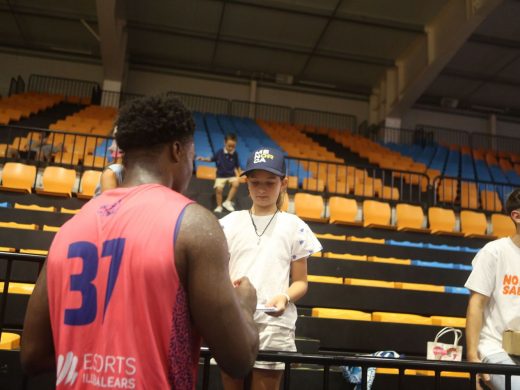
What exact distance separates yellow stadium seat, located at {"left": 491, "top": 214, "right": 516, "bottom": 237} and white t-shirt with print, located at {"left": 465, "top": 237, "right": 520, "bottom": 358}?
638cm

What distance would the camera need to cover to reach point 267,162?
2199mm

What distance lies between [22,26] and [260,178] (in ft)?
49.9

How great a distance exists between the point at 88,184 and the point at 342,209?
3977 mm

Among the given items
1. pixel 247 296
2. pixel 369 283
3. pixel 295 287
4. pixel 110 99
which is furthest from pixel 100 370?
pixel 110 99

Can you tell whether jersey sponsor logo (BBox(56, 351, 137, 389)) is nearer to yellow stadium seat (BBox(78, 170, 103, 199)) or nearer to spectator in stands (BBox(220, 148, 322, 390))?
spectator in stands (BBox(220, 148, 322, 390))

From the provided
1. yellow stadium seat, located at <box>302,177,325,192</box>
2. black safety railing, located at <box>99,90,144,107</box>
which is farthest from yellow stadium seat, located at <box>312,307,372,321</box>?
black safety railing, located at <box>99,90,144,107</box>

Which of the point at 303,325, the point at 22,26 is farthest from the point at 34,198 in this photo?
the point at 22,26

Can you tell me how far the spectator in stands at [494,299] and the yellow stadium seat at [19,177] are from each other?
21.4 ft

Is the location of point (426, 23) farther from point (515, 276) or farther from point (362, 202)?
point (515, 276)

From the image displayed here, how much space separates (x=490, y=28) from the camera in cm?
1241

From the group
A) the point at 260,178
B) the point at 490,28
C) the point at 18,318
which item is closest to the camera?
the point at 260,178

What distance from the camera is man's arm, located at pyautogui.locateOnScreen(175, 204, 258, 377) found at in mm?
1058

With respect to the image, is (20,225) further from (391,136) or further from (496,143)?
(496,143)

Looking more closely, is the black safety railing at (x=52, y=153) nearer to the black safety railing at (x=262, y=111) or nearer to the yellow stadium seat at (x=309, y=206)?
the yellow stadium seat at (x=309, y=206)
